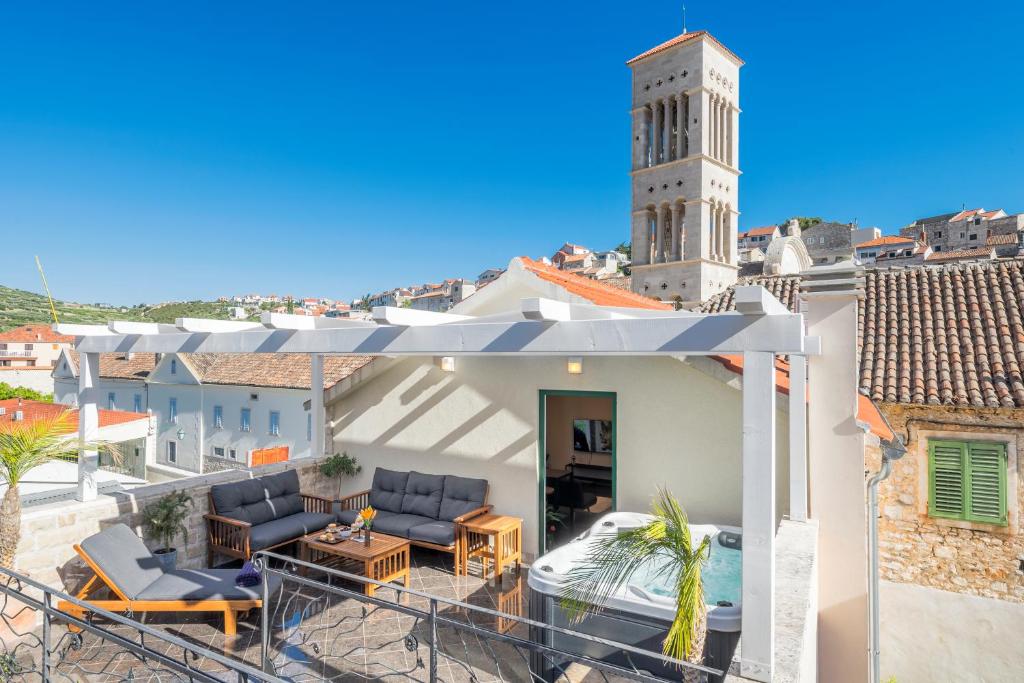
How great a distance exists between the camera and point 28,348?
2072 inches

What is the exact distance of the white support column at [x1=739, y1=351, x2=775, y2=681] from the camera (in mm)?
3459

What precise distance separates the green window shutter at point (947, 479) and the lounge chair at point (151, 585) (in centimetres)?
1076

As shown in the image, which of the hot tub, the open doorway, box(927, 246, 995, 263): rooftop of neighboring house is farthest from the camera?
box(927, 246, 995, 263): rooftop of neighboring house

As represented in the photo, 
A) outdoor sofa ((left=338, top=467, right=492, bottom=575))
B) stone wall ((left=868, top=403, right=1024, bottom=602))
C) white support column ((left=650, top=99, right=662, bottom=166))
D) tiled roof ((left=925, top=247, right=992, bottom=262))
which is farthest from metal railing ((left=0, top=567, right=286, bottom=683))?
tiled roof ((left=925, top=247, right=992, bottom=262))

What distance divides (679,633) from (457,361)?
6.37m

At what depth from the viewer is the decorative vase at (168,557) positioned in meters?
6.72

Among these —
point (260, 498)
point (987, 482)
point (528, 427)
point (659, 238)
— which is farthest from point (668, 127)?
point (260, 498)

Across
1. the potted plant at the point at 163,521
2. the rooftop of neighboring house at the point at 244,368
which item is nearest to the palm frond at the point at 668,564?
the potted plant at the point at 163,521

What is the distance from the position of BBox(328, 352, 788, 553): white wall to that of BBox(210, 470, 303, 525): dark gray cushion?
173 centimetres

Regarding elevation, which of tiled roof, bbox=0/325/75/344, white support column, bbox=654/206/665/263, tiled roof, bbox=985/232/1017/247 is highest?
tiled roof, bbox=985/232/1017/247

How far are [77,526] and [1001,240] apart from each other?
225ft

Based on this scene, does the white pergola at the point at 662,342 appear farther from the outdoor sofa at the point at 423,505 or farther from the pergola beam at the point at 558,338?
the outdoor sofa at the point at 423,505

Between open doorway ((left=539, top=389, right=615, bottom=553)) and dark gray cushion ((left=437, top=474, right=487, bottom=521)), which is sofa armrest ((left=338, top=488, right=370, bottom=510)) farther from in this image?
open doorway ((left=539, top=389, right=615, bottom=553))

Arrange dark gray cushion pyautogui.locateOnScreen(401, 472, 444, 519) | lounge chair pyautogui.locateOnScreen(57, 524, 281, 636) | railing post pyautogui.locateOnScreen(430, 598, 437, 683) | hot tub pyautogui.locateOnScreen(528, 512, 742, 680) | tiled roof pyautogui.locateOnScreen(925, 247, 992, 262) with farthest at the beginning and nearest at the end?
tiled roof pyautogui.locateOnScreen(925, 247, 992, 262) → dark gray cushion pyautogui.locateOnScreen(401, 472, 444, 519) → lounge chair pyautogui.locateOnScreen(57, 524, 281, 636) → hot tub pyautogui.locateOnScreen(528, 512, 742, 680) → railing post pyautogui.locateOnScreen(430, 598, 437, 683)
